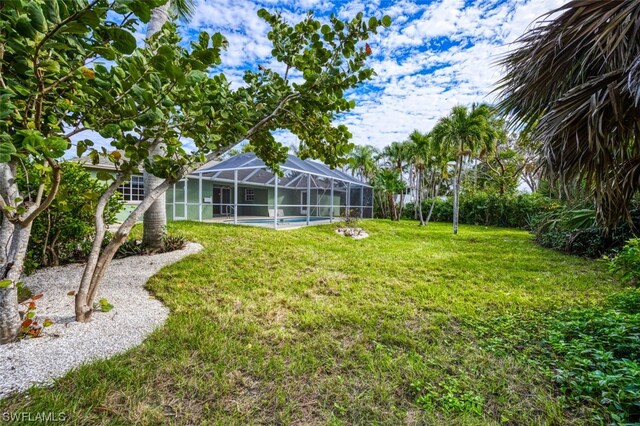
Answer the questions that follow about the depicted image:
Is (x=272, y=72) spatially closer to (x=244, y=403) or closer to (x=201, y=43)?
(x=201, y=43)

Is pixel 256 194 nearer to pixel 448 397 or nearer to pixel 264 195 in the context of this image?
pixel 264 195

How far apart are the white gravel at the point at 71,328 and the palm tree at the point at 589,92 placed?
4394 mm

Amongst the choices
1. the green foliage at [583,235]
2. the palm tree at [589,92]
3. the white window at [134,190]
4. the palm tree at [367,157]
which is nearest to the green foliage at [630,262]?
the palm tree at [589,92]

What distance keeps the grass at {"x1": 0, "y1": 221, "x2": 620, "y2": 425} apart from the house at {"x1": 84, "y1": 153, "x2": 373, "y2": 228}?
22.4 feet

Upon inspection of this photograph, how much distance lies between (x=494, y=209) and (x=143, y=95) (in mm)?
20590

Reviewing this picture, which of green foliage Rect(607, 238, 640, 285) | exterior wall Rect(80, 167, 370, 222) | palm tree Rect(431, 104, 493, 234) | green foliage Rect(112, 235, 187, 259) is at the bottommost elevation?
green foliage Rect(112, 235, 187, 259)

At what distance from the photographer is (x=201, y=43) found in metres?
2.12

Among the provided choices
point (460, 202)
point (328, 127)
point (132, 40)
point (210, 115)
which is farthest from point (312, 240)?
point (460, 202)

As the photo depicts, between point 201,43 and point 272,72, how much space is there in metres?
1.03

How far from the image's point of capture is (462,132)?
12891mm

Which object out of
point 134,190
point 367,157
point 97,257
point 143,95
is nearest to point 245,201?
point 134,190

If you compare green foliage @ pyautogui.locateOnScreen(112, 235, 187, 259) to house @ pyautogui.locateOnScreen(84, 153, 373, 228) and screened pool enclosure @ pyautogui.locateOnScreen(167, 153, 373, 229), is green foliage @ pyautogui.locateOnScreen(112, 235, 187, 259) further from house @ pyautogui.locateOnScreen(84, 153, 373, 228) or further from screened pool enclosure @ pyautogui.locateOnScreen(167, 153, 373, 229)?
screened pool enclosure @ pyautogui.locateOnScreen(167, 153, 373, 229)

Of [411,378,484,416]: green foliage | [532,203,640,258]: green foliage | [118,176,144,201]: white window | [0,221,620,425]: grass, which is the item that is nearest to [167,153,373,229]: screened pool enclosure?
[118,176,144,201]: white window

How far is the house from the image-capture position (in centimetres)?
1191
